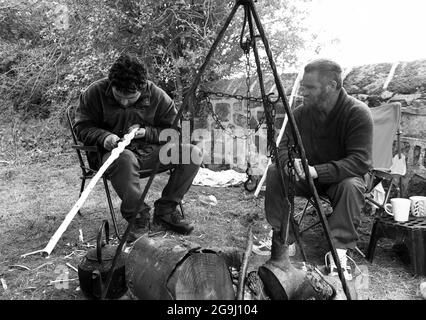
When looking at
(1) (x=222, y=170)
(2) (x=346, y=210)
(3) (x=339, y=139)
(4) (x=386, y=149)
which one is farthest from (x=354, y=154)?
(1) (x=222, y=170)

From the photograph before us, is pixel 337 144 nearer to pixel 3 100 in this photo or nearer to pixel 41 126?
pixel 41 126

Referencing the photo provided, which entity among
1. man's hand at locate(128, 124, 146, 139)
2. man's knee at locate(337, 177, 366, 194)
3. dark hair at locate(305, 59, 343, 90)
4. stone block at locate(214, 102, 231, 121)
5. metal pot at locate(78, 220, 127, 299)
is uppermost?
dark hair at locate(305, 59, 343, 90)

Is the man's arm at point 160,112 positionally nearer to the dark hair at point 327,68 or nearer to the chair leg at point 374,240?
the dark hair at point 327,68

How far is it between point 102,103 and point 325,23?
10.3 ft

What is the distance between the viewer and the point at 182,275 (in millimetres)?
1706

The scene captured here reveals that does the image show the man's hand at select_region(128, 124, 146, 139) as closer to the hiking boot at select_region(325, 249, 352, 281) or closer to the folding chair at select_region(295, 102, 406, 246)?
the folding chair at select_region(295, 102, 406, 246)

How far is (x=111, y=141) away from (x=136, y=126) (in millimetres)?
301

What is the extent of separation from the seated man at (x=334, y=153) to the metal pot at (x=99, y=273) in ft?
3.12

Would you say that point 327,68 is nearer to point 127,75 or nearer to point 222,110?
point 127,75

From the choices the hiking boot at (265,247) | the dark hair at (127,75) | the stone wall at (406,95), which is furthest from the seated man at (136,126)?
the stone wall at (406,95)

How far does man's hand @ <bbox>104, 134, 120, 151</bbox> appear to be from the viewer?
2854mm

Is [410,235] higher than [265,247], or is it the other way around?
[410,235]

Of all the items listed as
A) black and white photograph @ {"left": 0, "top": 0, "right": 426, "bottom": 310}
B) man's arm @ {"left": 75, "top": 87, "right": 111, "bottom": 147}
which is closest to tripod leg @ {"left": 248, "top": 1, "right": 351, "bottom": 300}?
black and white photograph @ {"left": 0, "top": 0, "right": 426, "bottom": 310}
